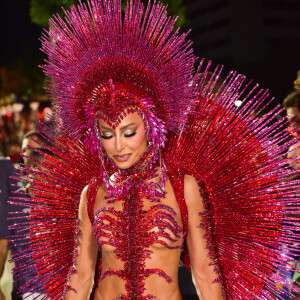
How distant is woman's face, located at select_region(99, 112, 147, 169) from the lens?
3.52m

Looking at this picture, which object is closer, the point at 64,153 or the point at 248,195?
the point at 248,195

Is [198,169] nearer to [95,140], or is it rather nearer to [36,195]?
[95,140]

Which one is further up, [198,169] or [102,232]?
[198,169]

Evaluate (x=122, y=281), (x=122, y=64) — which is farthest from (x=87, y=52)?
(x=122, y=281)

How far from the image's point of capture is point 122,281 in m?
3.63

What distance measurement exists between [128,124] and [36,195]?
880mm

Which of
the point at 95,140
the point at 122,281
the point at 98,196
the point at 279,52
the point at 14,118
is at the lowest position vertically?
the point at 122,281

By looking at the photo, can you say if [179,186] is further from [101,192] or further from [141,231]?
[101,192]

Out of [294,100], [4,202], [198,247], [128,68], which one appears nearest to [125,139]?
[128,68]

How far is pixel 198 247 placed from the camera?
3.62 m

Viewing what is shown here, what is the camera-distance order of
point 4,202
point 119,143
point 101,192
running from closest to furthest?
point 119,143
point 101,192
point 4,202

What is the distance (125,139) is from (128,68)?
15.2 inches

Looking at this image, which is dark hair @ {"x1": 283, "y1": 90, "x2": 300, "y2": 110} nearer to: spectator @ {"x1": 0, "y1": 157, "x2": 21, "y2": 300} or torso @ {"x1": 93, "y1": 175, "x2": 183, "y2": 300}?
spectator @ {"x1": 0, "y1": 157, "x2": 21, "y2": 300}

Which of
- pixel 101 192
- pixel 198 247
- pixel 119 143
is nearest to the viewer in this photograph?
pixel 119 143
